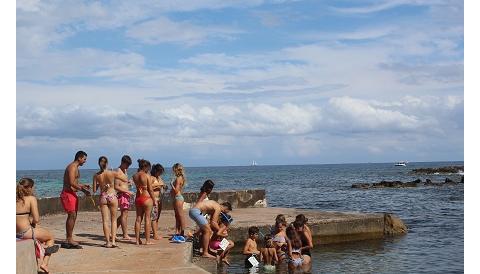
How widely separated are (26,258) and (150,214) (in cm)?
402

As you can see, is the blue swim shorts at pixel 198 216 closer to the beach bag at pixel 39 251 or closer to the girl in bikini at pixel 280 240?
the girl in bikini at pixel 280 240

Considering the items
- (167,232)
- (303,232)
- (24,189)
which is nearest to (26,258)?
(24,189)

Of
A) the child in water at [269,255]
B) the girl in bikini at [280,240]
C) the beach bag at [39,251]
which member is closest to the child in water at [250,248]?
the child in water at [269,255]

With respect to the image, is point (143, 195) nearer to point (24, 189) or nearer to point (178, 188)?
point (178, 188)

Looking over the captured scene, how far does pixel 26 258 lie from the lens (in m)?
7.01

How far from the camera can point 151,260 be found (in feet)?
30.3

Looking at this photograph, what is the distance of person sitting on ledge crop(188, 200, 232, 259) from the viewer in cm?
1093

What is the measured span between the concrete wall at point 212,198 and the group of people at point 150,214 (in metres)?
5.80

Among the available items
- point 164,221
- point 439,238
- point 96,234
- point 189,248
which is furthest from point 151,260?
point 439,238

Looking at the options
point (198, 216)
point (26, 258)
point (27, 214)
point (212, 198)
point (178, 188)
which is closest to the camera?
point (26, 258)
